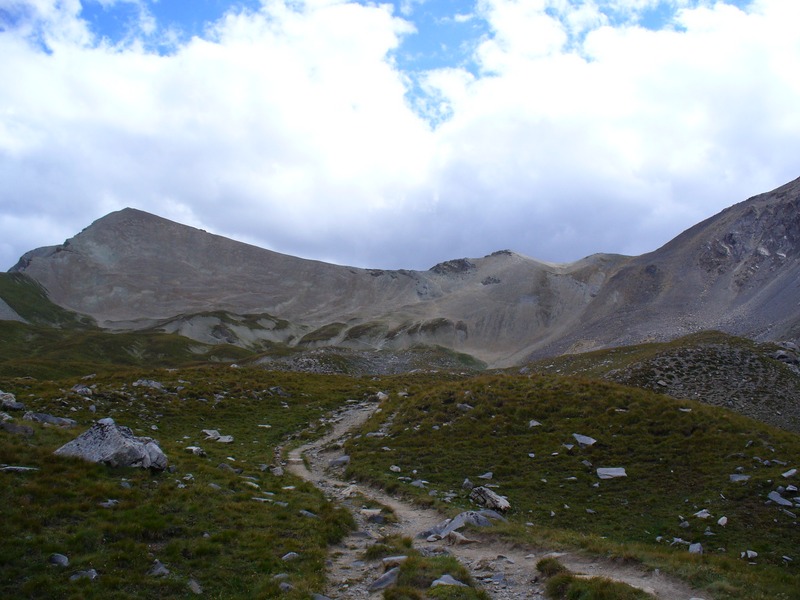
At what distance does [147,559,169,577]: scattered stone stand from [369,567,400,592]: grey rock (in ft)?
14.7

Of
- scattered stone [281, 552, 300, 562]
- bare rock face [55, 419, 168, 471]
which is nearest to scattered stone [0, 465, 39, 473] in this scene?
bare rock face [55, 419, 168, 471]

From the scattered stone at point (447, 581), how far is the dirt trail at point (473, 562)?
65 cm

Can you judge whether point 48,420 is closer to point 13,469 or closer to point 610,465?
point 13,469

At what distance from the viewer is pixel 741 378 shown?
129ft

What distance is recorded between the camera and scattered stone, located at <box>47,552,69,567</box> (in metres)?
10.9

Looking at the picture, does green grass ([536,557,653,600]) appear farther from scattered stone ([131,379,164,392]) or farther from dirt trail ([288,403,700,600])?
scattered stone ([131,379,164,392])

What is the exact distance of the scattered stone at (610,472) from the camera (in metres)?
21.4

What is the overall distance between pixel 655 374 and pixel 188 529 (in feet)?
122

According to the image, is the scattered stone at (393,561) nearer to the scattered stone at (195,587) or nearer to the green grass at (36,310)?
the scattered stone at (195,587)

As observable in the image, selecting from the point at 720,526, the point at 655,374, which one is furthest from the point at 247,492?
the point at 655,374

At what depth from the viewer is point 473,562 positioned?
45.0ft

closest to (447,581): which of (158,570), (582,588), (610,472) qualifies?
(582,588)

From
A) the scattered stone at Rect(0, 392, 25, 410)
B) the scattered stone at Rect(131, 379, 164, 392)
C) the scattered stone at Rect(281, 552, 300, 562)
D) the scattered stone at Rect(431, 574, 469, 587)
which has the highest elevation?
the scattered stone at Rect(0, 392, 25, 410)

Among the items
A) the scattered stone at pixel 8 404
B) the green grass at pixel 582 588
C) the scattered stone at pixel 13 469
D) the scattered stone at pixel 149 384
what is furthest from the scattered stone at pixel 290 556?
the scattered stone at pixel 149 384
